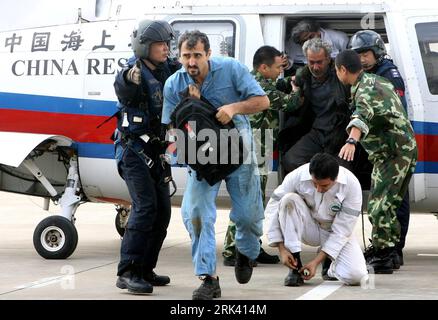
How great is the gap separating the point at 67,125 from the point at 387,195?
122 inches

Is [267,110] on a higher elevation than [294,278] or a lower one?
higher

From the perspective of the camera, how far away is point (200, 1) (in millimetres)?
10180

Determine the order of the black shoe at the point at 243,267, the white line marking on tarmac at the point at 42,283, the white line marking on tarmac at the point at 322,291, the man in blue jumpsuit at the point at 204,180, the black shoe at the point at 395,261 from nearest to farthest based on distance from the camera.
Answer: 1. the man in blue jumpsuit at the point at 204,180
2. the white line marking on tarmac at the point at 322,291
3. the black shoe at the point at 243,267
4. the white line marking on tarmac at the point at 42,283
5. the black shoe at the point at 395,261

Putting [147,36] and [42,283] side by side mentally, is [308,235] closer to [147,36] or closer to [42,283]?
[147,36]

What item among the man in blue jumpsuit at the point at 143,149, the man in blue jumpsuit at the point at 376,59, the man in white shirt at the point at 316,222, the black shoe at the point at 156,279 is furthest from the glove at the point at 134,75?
the man in blue jumpsuit at the point at 376,59

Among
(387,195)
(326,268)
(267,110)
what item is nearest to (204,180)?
(326,268)

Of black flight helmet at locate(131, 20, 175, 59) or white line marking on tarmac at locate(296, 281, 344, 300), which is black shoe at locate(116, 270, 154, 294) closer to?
white line marking on tarmac at locate(296, 281, 344, 300)

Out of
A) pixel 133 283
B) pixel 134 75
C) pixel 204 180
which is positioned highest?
pixel 134 75

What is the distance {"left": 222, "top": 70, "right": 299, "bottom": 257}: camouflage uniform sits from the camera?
31.6 ft

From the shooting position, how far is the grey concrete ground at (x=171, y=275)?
26.3ft

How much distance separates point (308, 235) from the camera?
8.57 m

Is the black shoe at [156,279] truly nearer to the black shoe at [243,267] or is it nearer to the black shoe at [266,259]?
the black shoe at [243,267]

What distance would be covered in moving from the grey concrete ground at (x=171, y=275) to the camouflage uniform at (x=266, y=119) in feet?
1.36

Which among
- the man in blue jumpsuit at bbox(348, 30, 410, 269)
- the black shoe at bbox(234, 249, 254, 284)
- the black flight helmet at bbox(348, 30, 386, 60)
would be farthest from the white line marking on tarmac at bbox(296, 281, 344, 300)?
the black flight helmet at bbox(348, 30, 386, 60)
